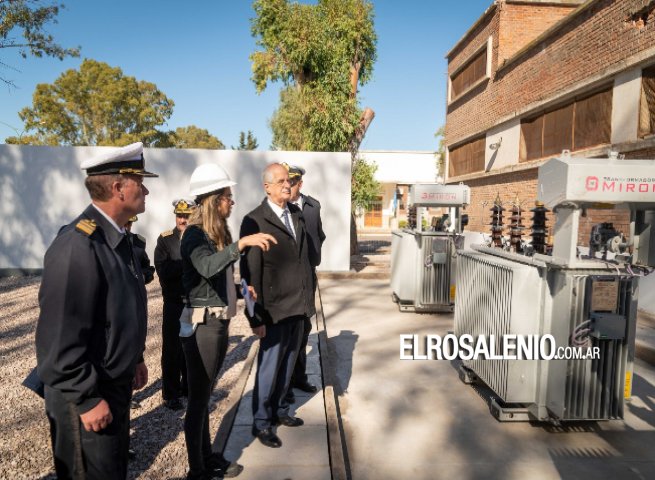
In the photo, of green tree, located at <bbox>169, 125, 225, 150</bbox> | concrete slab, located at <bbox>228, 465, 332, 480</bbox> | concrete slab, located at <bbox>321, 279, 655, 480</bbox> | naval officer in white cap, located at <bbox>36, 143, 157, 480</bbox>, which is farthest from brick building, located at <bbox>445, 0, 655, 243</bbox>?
green tree, located at <bbox>169, 125, 225, 150</bbox>

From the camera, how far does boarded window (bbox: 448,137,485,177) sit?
619 inches

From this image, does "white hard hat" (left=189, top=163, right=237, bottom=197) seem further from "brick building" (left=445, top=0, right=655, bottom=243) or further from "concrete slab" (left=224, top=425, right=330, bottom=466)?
"brick building" (left=445, top=0, right=655, bottom=243)

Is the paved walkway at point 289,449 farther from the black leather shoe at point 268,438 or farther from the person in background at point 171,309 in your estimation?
the person in background at point 171,309

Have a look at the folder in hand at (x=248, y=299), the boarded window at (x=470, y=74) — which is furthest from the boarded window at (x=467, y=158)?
the folder in hand at (x=248, y=299)

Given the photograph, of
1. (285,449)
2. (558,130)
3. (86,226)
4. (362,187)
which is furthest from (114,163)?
(362,187)

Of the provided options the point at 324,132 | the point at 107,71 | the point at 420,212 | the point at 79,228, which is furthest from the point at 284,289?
the point at 107,71

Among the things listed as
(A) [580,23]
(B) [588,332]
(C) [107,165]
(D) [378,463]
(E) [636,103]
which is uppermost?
(A) [580,23]

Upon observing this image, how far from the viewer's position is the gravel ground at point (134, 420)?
120 inches

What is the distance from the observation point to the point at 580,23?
983cm

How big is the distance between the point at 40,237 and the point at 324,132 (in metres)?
8.73

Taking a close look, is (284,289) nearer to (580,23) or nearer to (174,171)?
(174,171)

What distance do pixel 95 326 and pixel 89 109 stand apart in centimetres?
4144

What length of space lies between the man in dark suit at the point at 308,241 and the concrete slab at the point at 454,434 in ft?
1.49

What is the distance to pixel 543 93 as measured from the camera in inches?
449
